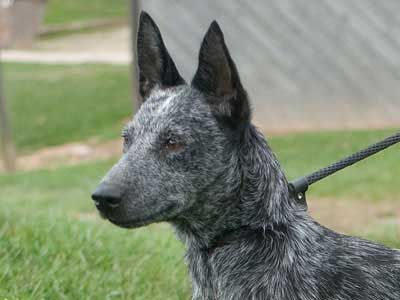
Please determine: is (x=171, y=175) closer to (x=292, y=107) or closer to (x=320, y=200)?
(x=320, y=200)

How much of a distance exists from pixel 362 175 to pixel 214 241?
8610mm

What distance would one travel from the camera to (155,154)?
3.49 m

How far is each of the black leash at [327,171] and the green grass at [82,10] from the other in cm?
4238

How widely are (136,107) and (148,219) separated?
900 cm

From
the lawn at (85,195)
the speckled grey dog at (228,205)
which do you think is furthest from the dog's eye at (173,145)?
the lawn at (85,195)

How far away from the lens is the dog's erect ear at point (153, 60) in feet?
12.6

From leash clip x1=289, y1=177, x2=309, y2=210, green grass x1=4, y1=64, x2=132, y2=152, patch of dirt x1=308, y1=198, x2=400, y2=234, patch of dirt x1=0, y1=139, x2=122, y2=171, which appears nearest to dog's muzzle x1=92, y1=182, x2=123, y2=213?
leash clip x1=289, y1=177, x2=309, y2=210

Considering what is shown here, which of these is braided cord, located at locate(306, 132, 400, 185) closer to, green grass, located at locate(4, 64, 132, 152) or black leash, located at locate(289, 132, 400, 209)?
black leash, located at locate(289, 132, 400, 209)

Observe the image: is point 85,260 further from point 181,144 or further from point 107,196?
point 107,196

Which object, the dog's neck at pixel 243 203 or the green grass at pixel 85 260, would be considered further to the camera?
the green grass at pixel 85 260

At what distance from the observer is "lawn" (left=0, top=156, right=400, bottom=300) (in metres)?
4.95

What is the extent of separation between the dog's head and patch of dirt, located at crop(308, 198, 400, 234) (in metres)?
5.52

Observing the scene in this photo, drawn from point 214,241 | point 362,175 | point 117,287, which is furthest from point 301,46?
point 214,241

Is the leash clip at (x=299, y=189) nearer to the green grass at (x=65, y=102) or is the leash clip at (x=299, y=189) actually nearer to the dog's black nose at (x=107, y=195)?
the dog's black nose at (x=107, y=195)
